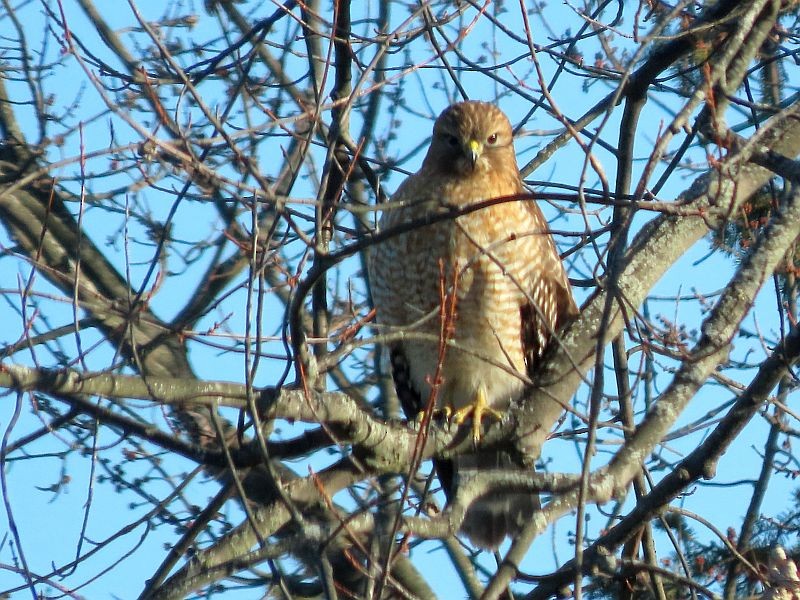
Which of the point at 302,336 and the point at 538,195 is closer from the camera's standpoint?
the point at 538,195

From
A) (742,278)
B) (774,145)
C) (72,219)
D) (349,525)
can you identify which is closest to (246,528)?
(349,525)

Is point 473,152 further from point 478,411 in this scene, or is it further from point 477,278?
point 478,411

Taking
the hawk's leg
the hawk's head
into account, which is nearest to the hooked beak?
the hawk's head

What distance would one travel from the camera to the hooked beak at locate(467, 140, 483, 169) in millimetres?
4910

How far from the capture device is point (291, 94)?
5.77 meters

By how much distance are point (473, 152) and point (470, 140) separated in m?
0.09

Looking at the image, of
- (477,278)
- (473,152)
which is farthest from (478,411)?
(473,152)

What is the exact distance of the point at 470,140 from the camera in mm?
4977

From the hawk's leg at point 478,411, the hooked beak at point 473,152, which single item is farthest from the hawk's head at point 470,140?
the hawk's leg at point 478,411

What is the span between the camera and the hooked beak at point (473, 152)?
491 cm

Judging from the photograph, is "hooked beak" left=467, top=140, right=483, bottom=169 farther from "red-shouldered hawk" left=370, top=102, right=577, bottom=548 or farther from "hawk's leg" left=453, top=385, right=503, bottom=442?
"hawk's leg" left=453, top=385, right=503, bottom=442

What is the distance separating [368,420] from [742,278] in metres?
1.22

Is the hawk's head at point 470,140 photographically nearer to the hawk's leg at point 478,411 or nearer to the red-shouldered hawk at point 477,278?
the red-shouldered hawk at point 477,278

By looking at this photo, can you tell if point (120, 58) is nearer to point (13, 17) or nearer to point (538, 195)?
point (13, 17)
